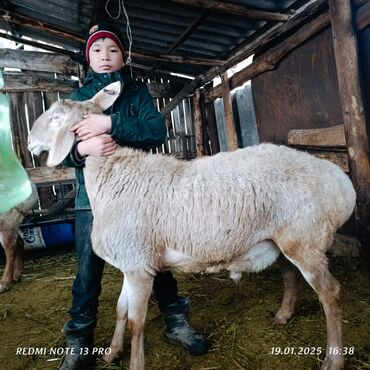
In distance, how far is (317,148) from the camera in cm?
396

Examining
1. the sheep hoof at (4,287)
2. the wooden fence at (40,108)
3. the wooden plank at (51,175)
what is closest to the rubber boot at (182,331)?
the sheep hoof at (4,287)

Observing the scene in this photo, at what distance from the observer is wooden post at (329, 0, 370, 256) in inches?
122

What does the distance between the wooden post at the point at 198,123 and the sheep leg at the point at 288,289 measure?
4.26m

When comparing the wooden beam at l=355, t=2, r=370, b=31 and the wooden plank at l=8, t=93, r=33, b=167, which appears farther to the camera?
the wooden plank at l=8, t=93, r=33, b=167

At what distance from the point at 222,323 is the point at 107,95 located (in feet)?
6.98

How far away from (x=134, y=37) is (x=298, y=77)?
8.48 feet

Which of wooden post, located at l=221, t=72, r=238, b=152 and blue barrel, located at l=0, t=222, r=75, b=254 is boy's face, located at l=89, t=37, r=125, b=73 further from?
blue barrel, located at l=0, t=222, r=75, b=254

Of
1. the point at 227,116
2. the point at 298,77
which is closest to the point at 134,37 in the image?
the point at 227,116

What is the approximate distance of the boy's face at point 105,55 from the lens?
2391 mm

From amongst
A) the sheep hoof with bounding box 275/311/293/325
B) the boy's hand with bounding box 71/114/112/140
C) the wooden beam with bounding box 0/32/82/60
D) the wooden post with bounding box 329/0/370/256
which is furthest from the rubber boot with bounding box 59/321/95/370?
the wooden beam with bounding box 0/32/82/60

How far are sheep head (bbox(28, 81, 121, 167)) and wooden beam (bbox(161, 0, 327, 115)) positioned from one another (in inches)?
100

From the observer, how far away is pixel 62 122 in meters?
2.29

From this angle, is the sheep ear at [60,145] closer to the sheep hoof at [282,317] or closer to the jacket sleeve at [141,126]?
the jacket sleeve at [141,126]

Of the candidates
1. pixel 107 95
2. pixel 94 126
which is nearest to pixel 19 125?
pixel 107 95
